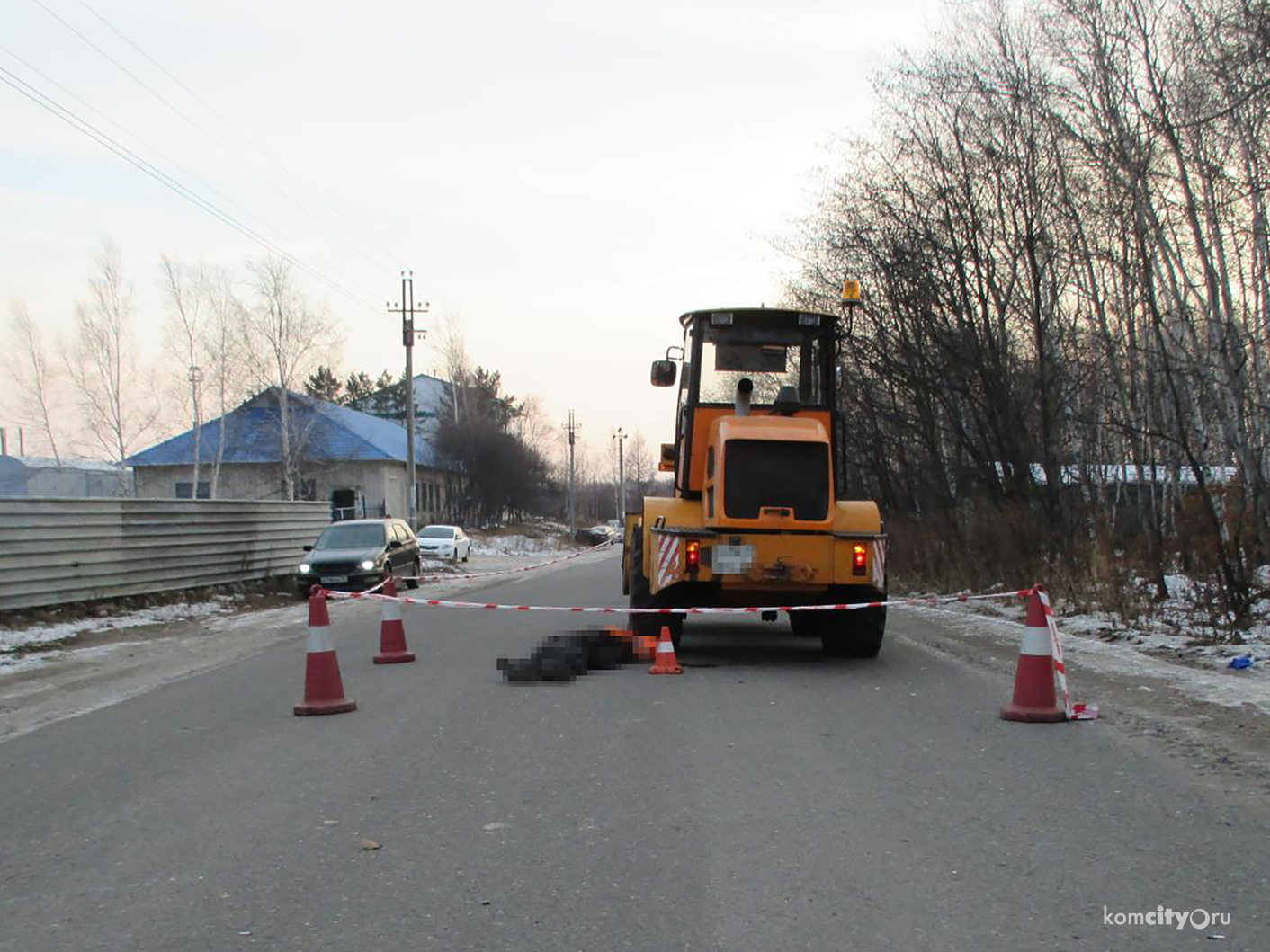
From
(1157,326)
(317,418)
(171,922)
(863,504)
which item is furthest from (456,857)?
(317,418)

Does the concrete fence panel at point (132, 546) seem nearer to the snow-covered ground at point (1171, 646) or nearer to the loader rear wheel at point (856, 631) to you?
the loader rear wheel at point (856, 631)

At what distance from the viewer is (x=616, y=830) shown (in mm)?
5250

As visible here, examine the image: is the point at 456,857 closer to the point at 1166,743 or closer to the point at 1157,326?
the point at 1166,743

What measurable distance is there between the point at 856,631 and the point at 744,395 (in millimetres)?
2703

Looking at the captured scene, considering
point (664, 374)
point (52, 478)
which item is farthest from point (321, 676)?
point (52, 478)

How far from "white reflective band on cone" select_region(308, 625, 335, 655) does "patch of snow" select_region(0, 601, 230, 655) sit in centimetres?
671

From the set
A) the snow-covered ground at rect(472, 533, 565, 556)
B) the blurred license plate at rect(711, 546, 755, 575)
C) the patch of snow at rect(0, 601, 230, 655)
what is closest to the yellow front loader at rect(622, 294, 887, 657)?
the blurred license plate at rect(711, 546, 755, 575)

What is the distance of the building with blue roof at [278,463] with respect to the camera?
58812mm

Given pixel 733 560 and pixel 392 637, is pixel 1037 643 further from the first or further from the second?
pixel 392 637

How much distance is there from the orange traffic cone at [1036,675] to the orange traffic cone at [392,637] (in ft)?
20.6

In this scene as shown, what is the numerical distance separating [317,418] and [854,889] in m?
56.1

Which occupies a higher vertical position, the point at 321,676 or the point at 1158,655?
the point at 321,676

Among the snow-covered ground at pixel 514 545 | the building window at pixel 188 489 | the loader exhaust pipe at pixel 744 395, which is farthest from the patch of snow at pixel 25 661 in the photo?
the building window at pixel 188 489

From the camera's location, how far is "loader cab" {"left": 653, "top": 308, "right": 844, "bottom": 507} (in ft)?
39.3
